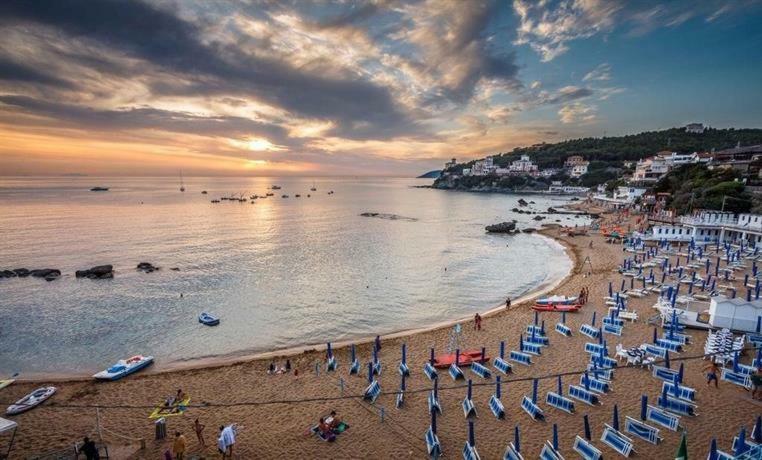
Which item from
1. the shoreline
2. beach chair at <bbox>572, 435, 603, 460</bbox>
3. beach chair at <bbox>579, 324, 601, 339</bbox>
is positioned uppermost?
beach chair at <bbox>572, 435, 603, 460</bbox>

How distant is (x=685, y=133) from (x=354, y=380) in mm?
251280

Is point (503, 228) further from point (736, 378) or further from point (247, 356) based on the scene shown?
point (247, 356)

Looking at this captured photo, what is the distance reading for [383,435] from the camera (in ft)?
45.5

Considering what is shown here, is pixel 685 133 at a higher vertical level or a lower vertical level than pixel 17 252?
higher

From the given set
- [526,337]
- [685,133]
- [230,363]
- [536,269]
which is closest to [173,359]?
[230,363]

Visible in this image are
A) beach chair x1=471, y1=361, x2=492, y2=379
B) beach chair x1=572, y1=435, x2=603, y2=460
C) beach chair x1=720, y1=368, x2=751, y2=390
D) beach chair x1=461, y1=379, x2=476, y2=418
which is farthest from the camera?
beach chair x1=471, y1=361, x2=492, y2=379

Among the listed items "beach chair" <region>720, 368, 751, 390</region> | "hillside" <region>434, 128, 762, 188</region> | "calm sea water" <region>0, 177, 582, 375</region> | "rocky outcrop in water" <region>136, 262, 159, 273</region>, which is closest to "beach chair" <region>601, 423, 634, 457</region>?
"beach chair" <region>720, 368, 751, 390</region>

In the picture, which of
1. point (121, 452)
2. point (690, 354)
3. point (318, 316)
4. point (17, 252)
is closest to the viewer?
point (121, 452)

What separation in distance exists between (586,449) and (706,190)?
228ft

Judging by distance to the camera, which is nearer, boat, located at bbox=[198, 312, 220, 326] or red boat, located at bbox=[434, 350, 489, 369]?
red boat, located at bbox=[434, 350, 489, 369]

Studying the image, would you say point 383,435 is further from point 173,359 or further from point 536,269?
point 536,269

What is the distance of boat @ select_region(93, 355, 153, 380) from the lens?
1944cm

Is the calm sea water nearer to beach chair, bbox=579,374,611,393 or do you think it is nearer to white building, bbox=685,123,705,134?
beach chair, bbox=579,374,611,393

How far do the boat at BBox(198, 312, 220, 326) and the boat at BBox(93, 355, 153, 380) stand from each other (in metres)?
5.49
